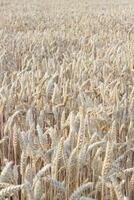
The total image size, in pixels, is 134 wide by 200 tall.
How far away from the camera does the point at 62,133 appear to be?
7.62 ft

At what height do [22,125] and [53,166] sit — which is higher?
[53,166]

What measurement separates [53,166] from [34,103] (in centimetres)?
119

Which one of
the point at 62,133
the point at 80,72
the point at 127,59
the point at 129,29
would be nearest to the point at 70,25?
the point at 129,29

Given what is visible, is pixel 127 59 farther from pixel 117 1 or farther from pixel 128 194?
pixel 117 1

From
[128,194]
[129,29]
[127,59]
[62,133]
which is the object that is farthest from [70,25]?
[128,194]

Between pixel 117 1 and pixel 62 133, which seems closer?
pixel 62 133

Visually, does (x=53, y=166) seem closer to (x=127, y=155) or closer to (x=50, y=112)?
(x=127, y=155)

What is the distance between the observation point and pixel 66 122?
2.23 metres

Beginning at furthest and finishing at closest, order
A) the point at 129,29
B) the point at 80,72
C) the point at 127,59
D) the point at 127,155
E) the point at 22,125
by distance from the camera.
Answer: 1. the point at 129,29
2. the point at 127,59
3. the point at 80,72
4. the point at 22,125
5. the point at 127,155

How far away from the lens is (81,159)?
1.70m

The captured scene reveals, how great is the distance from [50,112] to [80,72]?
929 millimetres

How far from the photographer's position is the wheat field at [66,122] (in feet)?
5.36

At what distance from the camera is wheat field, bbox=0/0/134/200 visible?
1.63 metres

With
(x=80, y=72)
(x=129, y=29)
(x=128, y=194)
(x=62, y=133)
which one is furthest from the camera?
(x=129, y=29)
